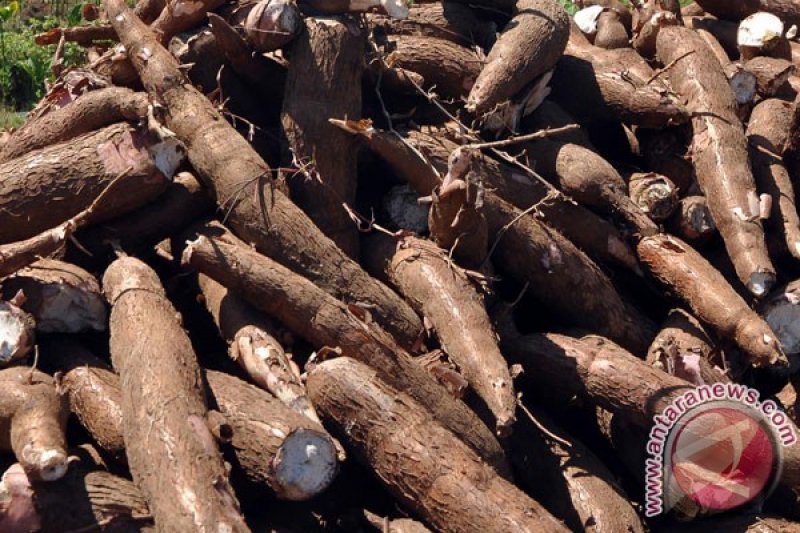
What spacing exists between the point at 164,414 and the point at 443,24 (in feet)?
8.64

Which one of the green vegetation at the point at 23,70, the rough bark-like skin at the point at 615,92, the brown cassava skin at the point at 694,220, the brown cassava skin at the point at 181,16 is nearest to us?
the brown cassava skin at the point at 694,220

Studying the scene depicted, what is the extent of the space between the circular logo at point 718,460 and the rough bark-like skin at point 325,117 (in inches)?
59.3

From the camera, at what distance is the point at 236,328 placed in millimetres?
3375

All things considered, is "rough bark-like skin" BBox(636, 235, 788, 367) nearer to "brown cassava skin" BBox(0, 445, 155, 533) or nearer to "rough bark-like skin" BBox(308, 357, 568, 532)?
"rough bark-like skin" BBox(308, 357, 568, 532)

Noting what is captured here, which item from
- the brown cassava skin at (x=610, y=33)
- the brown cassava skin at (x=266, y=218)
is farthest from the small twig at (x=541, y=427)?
the brown cassava skin at (x=610, y=33)

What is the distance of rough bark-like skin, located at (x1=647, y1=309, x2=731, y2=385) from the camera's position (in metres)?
3.48

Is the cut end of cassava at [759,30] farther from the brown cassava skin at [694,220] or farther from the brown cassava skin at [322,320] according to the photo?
the brown cassava skin at [322,320]

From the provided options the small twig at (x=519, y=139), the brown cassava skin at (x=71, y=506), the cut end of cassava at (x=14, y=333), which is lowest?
the brown cassava skin at (x=71, y=506)

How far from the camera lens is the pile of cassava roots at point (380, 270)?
2904 mm

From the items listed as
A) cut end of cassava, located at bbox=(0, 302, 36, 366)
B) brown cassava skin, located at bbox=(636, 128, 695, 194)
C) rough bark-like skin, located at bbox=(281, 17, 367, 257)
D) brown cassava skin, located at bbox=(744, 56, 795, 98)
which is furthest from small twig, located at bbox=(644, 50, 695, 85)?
cut end of cassava, located at bbox=(0, 302, 36, 366)

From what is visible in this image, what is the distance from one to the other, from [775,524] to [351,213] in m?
1.97

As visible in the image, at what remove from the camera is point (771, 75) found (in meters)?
4.72

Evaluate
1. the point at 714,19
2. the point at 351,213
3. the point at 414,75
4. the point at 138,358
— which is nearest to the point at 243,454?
the point at 138,358

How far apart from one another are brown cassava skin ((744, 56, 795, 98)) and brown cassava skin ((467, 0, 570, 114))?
1091 mm
